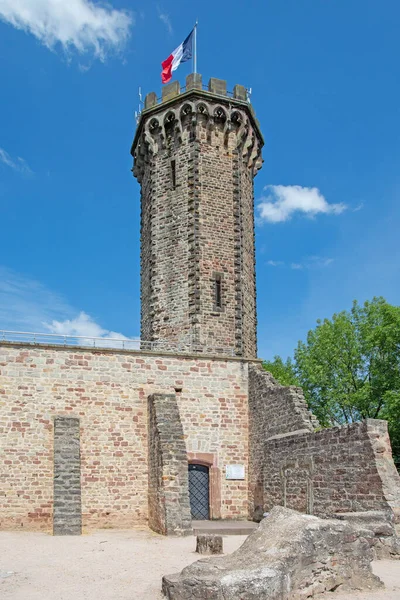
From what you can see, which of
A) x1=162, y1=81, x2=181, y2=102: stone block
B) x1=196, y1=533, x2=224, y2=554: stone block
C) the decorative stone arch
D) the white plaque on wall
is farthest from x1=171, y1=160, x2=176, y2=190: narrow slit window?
x1=196, y1=533, x2=224, y2=554: stone block

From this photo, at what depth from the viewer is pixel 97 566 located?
9984mm

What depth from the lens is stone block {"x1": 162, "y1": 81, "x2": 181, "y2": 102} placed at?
23.2 metres

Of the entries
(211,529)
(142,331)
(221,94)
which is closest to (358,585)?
(211,529)

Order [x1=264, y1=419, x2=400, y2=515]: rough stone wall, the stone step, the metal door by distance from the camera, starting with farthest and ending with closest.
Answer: the metal door → the stone step → [x1=264, y1=419, x2=400, y2=515]: rough stone wall

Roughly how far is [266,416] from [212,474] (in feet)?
8.06

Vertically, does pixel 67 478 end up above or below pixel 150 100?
below

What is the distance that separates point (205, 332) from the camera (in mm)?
20828

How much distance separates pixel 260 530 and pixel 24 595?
3118mm

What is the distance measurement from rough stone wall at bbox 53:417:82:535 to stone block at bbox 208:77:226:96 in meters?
13.4

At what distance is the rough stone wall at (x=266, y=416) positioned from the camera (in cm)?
1623

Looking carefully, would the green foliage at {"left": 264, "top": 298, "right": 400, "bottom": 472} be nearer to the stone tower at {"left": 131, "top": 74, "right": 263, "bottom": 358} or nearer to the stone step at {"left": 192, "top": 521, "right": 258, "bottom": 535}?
the stone tower at {"left": 131, "top": 74, "right": 263, "bottom": 358}

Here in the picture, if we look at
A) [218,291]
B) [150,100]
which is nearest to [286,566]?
[218,291]

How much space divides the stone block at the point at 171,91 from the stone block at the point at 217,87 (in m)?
1.23

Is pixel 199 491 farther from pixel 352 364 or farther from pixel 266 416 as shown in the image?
pixel 352 364
